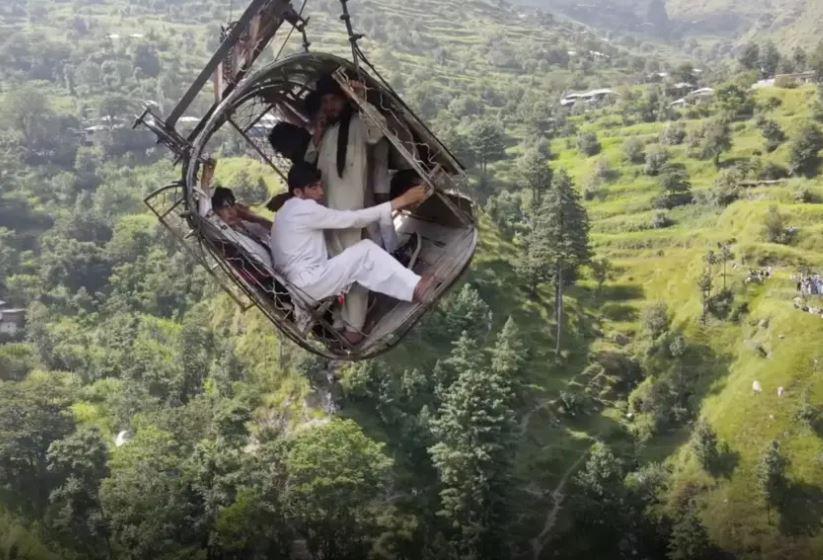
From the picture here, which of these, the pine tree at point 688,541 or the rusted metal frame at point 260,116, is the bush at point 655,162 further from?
the rusted metal frame at point 260,116

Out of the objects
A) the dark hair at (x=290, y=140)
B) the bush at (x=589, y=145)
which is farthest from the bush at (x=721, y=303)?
the dark hair at (x=290, y=140)

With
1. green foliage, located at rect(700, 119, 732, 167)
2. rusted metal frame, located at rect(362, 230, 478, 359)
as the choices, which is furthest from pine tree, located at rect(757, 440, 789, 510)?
green foliage, located at rect(700, 119, 732, 167)

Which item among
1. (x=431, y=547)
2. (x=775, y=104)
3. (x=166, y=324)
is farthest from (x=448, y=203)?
(x=775, y=104)

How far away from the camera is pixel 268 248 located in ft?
18.0

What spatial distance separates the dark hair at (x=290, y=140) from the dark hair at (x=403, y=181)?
26.1 inches

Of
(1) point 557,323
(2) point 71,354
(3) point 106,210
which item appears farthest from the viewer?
(3) point 106,210

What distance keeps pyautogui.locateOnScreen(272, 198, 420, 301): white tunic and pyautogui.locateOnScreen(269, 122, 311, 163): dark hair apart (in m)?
0.57

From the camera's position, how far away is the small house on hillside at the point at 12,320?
3984cm

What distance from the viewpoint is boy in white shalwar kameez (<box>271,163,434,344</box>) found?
4.97 m

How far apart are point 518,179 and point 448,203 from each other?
1703 inches

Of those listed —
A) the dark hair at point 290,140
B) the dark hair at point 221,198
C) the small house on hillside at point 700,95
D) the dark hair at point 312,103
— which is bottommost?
the small house on hillside at point 700,95

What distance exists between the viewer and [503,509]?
22.8 meters

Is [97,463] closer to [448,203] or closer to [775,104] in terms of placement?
[448,203]

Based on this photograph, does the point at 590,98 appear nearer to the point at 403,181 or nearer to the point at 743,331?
the point at 743,331
